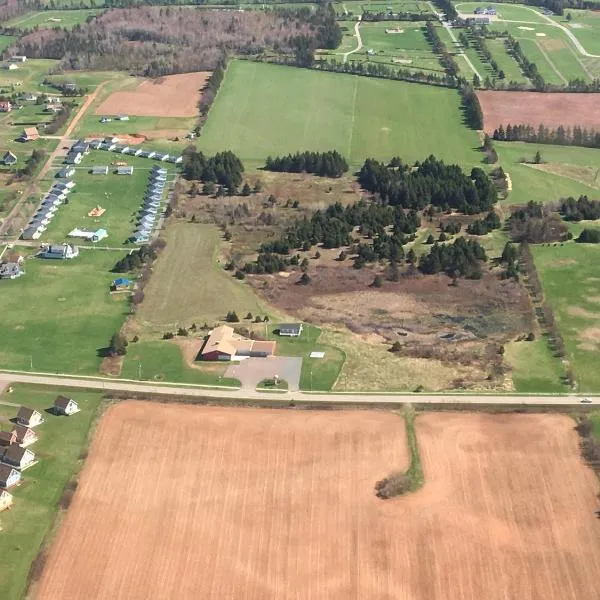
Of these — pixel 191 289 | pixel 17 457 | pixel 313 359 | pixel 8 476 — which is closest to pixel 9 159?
pixel 191 289

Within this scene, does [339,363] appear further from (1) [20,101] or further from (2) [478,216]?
(1) [20,101]

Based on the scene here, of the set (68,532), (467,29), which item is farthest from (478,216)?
(467,29)

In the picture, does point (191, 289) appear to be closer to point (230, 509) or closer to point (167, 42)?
point (230, 509)

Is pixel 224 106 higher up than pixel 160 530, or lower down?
lower down

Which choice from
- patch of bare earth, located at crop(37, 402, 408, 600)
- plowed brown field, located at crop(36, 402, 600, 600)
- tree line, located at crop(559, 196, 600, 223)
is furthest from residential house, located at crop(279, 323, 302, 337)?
tree line, located at crop(559, 196, 600, 223)

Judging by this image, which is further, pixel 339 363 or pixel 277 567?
pixel 339 363

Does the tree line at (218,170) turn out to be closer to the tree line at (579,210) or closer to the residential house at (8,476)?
the tree line at (579,210)

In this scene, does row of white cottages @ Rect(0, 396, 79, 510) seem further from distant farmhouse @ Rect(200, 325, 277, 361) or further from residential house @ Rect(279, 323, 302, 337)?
residential house @ Rect(279, 323, 302, 337)
